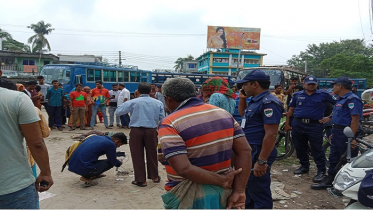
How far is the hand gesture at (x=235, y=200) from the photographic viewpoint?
200 cm

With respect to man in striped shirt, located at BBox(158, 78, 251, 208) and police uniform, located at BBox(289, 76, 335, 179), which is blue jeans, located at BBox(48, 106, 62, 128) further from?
man in striped shirt, located at BBox(158, 78, 251, 208)

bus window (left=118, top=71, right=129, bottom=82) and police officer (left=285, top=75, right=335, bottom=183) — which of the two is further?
bus window (left=118, top=71, right=129, bottom=82)

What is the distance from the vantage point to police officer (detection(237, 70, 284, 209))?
293 cm

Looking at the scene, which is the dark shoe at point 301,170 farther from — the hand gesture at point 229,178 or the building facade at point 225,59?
the building facade at point 225,59

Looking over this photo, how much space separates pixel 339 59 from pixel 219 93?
98.6 feet

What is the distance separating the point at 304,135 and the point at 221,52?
55.0 m

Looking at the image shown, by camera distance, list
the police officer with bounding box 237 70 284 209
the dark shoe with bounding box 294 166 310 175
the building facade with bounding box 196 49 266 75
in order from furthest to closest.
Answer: the building facade with bounding box 196 49 266 75 < the dark shoe with bounding box 294 166 310 175 < the police officer with bounding box 237 70 284 209

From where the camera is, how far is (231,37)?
56.8 metres

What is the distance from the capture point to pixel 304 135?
5.14 meters

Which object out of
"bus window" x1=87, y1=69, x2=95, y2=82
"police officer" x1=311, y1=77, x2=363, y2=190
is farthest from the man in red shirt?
"bus window" x1=87, y1=69, x2=95, y2=82

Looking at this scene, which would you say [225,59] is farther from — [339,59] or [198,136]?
[198,136]

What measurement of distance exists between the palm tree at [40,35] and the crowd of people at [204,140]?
143ft

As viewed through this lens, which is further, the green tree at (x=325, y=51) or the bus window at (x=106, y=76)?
the green tree at (x=325, y=51)

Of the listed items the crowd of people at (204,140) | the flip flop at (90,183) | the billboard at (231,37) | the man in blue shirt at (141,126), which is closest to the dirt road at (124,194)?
the flip flop at (90,183)
